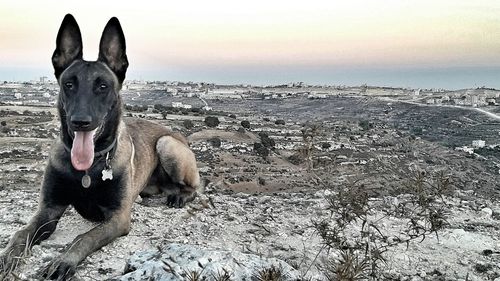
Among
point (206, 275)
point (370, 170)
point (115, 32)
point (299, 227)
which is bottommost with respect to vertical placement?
point (370, 170)

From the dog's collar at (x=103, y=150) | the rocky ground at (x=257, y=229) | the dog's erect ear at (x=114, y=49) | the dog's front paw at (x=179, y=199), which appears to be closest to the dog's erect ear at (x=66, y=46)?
the dog's erect ear at (x=114, y=49)

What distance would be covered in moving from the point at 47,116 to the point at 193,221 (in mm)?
25419

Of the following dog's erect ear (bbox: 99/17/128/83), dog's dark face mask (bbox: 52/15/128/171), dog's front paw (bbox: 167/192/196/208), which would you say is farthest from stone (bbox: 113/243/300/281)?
dog's front paw (bbox: 167/192/196/208)

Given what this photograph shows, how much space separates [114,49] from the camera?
539 centimetres

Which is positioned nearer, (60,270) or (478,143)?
(60,270)

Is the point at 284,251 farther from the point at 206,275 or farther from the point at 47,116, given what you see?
the point at 47,116

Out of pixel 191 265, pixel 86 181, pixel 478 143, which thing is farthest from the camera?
pixel 478 143

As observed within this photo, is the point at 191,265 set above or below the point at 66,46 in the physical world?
below

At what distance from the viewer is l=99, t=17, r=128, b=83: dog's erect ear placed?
17.5 ft

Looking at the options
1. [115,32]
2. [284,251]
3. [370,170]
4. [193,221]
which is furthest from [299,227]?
[370,170]

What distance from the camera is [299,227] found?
21.0ft

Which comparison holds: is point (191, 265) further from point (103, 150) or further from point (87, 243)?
point (103, 150)

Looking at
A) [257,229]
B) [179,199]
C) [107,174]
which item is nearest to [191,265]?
[107,174]

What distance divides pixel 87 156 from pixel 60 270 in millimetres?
1184
